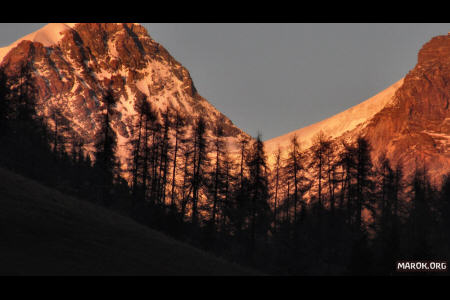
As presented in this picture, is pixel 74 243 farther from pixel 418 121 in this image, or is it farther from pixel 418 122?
pixel 418 121

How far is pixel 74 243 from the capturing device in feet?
58.4

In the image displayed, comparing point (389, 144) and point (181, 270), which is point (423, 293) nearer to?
point (181, 270)

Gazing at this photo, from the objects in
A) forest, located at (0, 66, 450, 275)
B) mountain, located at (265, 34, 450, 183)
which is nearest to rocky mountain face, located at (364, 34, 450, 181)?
mountain, located at (265, 34, 450, 183)

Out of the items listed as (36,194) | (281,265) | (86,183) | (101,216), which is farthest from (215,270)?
(86,183)

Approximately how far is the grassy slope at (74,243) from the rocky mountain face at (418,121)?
137 meters

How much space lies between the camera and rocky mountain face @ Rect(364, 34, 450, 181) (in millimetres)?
152125

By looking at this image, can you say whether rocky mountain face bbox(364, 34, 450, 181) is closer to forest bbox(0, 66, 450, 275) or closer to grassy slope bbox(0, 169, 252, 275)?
forest bbox(0, 66, 450, 275)

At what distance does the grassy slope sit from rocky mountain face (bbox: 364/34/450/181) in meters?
137

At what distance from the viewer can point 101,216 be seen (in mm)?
24469

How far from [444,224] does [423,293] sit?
41.0 m

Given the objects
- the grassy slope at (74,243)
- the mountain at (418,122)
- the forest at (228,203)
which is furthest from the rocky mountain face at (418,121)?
the grassy slope at (74,243)

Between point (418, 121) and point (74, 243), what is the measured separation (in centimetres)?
16133

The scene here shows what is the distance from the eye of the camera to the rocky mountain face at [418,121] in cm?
15212

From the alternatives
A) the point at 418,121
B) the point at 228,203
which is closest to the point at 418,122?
the point at 418,121
